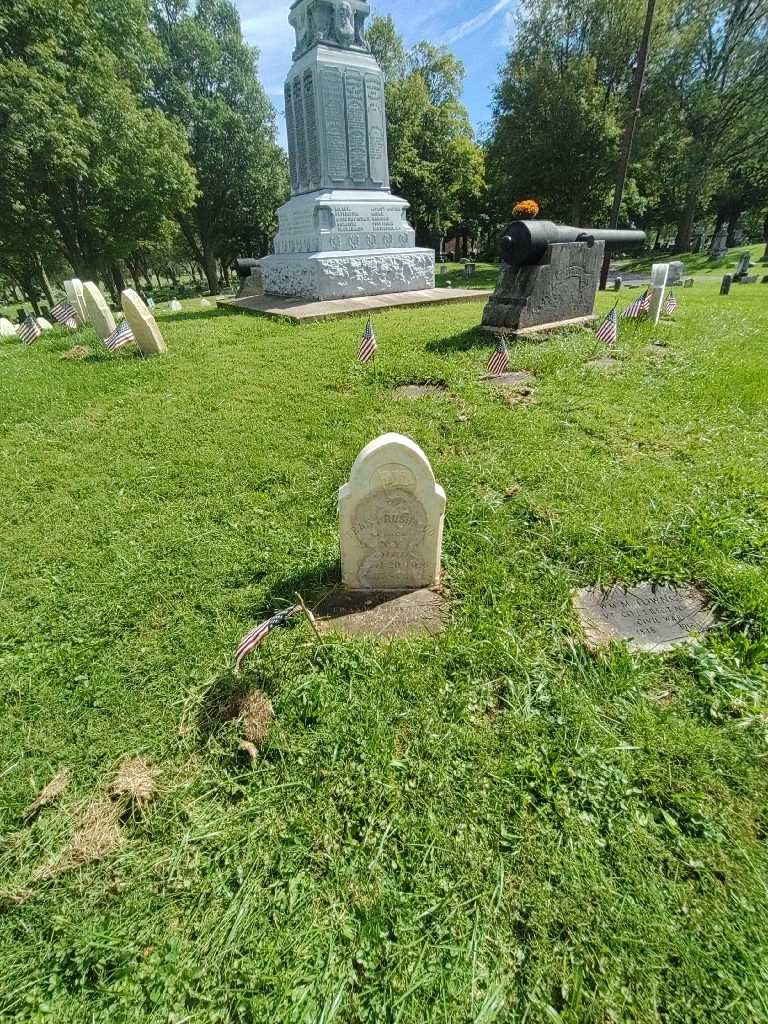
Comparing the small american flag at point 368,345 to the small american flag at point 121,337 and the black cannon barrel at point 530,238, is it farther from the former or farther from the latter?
the small american flag at point 121,337

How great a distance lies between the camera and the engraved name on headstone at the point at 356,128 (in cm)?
1105

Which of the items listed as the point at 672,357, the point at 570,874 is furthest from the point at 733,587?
the point at 672,357

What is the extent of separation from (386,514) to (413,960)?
179 centimetres

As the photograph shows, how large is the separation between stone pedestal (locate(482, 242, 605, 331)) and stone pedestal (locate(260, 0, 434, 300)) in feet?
17.6

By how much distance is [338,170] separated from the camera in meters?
11.4

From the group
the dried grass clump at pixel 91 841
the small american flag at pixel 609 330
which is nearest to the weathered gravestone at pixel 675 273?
the small american flag at pixel 609 330

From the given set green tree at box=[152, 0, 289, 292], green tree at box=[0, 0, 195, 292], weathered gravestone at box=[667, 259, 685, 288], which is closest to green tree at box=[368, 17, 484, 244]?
green tree at box=[152, 0, 289, 292]

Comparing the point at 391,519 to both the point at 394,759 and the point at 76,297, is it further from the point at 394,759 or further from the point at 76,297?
the point at 76,297

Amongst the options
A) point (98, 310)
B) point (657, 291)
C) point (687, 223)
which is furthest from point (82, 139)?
point (687, 223)

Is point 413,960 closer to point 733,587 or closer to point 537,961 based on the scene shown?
point 537,961

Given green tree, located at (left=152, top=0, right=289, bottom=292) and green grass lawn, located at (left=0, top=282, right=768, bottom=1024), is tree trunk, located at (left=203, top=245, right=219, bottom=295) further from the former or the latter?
green grass lawn, located at (left=0, top=282, right=768, bottom=1024)

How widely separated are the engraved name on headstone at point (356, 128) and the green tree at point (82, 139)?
9.72 m

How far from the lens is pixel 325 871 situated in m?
1.60

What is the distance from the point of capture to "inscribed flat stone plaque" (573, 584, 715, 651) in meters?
2.37
